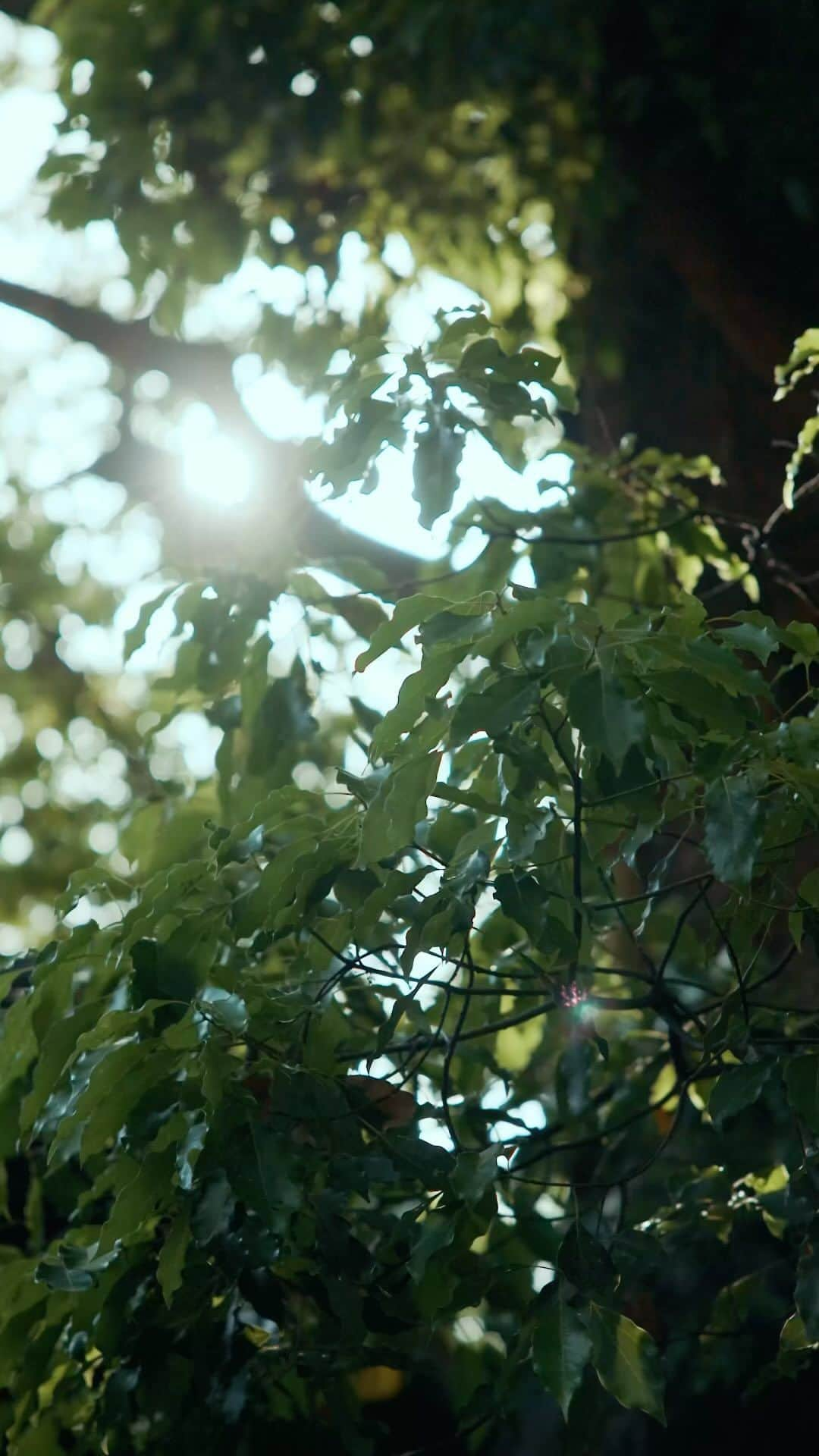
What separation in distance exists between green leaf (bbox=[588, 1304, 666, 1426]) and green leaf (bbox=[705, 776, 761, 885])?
415mm

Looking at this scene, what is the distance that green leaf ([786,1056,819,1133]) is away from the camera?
1.13 m

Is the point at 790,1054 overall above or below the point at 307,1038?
above

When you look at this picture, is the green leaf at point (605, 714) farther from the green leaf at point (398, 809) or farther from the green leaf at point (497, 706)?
the green leaf at point (398, 809)

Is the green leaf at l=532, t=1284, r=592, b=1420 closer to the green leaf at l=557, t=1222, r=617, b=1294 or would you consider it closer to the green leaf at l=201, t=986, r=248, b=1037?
the green leaf at l=557, t=1222, r=617, b=1294

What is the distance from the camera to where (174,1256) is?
3.86 feet

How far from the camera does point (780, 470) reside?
97.7 inches

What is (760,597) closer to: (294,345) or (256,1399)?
(294,345)

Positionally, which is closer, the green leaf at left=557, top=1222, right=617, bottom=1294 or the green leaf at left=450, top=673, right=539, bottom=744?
the green leaf at left=450, top=673, right=539, bottom=744

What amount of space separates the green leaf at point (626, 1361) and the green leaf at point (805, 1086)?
0.23 meters

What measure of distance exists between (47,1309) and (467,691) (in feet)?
2.74

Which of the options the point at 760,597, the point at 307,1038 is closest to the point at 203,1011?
the point at 307,1038

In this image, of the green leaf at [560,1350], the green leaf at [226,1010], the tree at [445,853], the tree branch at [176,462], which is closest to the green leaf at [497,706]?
the tree at [445,853]

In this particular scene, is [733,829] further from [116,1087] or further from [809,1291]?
[116,1087]

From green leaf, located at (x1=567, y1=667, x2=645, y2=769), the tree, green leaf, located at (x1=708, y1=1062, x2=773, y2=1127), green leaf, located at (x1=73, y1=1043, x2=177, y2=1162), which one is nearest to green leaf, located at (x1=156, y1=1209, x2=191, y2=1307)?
the tree
